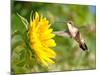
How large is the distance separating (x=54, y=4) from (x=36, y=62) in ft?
2.02

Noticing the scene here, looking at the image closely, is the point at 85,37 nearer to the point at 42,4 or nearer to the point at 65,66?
the point at 65,66

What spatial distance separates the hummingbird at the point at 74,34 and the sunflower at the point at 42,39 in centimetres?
14

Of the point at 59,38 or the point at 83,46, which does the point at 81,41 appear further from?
the point at 59,38

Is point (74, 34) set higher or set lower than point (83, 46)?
higher

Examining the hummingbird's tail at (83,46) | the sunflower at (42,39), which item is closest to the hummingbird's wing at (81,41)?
the hummingbird's tail at (83,46)

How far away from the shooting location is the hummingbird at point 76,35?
2447mm

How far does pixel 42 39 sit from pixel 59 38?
185 millimetres

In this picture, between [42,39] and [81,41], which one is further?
[81,41]

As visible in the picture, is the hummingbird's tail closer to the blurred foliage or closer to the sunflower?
the blurred foliage

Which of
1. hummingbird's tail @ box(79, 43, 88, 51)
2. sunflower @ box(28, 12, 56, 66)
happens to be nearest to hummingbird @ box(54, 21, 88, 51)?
hummingbird's tail @ box(79, 43, 88, 51)

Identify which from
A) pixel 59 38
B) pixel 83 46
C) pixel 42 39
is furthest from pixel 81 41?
pixel 42 39

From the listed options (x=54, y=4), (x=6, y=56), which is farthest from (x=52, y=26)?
(x=6, y=56)

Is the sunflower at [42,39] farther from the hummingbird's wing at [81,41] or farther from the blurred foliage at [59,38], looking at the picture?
the hummingbird's wing at [81,41]

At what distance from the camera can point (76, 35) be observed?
8.11 ft
